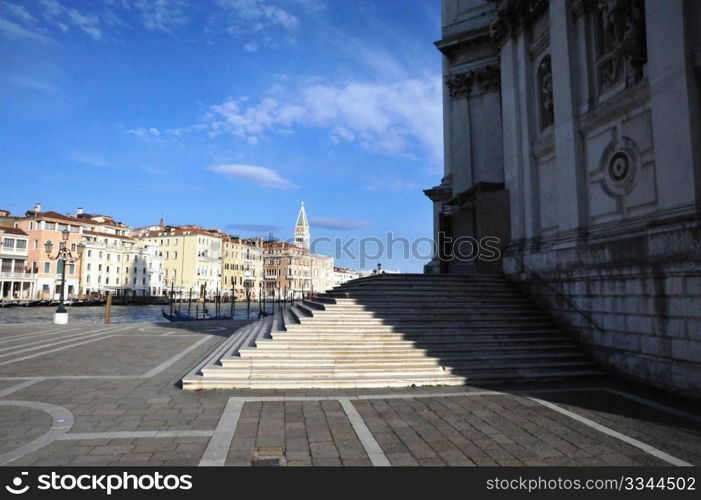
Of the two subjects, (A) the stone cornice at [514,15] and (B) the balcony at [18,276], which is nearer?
(A) the stone cornice at [514,15]

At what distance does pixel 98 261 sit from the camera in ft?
273

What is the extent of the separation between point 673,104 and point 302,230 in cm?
17490

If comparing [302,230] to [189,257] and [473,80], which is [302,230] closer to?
[189,257]

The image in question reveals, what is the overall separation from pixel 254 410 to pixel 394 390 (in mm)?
3049

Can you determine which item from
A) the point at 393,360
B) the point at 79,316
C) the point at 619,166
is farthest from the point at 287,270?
the point at 619,166

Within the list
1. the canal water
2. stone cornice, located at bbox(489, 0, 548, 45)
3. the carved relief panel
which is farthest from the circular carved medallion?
the canal water

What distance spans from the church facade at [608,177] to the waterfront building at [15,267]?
7890 centimetres

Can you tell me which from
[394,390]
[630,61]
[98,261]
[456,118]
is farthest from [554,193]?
[98,261]

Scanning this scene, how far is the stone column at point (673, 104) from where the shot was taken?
891 cm

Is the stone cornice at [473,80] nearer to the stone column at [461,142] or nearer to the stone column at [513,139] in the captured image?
the stone column at [461,142]

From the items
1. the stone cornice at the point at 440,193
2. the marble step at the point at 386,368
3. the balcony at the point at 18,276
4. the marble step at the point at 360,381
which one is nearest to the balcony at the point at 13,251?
the balcony at the point at 18,276

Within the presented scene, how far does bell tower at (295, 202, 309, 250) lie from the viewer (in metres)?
178

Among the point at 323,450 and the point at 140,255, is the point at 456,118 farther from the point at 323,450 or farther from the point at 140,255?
the point at 140,255

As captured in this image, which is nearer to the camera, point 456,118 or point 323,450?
point 323,450
